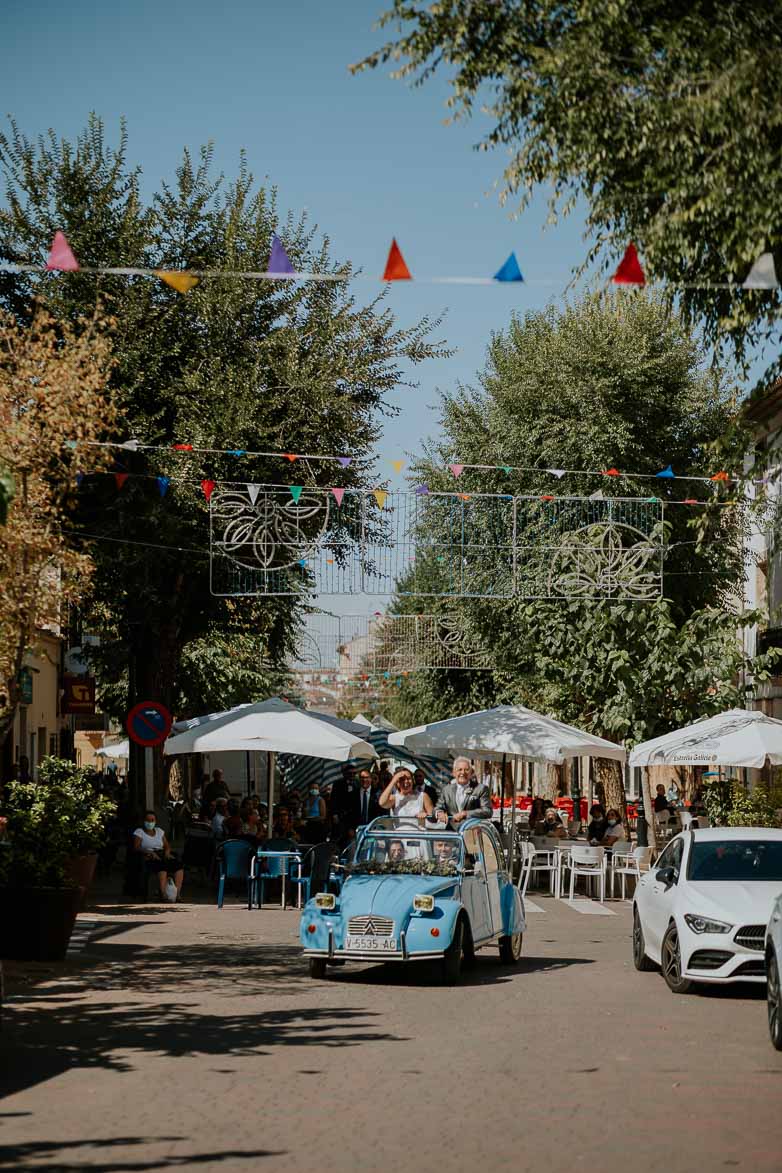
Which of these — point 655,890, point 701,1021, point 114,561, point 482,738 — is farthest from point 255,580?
point 701,1021

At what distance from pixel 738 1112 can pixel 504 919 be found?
7677 mm

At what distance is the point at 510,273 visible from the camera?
12000 millimetres

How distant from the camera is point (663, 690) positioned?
1177 inches

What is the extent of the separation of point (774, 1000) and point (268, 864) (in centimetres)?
1327

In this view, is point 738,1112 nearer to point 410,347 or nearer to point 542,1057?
point 542,1057

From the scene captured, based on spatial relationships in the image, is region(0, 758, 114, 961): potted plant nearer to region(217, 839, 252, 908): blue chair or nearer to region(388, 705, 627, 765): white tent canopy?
region(217, 839, 252, 908): blue chair

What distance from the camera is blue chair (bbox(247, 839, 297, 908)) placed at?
74.3 feet

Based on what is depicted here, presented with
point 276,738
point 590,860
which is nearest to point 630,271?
point 276,738

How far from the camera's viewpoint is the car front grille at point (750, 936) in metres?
13.5

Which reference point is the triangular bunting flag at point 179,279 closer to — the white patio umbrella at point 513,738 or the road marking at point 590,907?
the road marking at point 590,907

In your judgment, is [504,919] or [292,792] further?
[292,792]

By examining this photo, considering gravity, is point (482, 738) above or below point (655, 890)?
above

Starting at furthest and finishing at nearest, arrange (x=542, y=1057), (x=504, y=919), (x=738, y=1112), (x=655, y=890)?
(x=504, y=919)
(x=655, y=890)
(x=542, y=1057)
(x=738, y=1112)

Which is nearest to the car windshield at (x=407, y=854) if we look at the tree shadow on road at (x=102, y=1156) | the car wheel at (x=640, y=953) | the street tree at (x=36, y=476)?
Result: the car wheel at (x=640, y=953)
